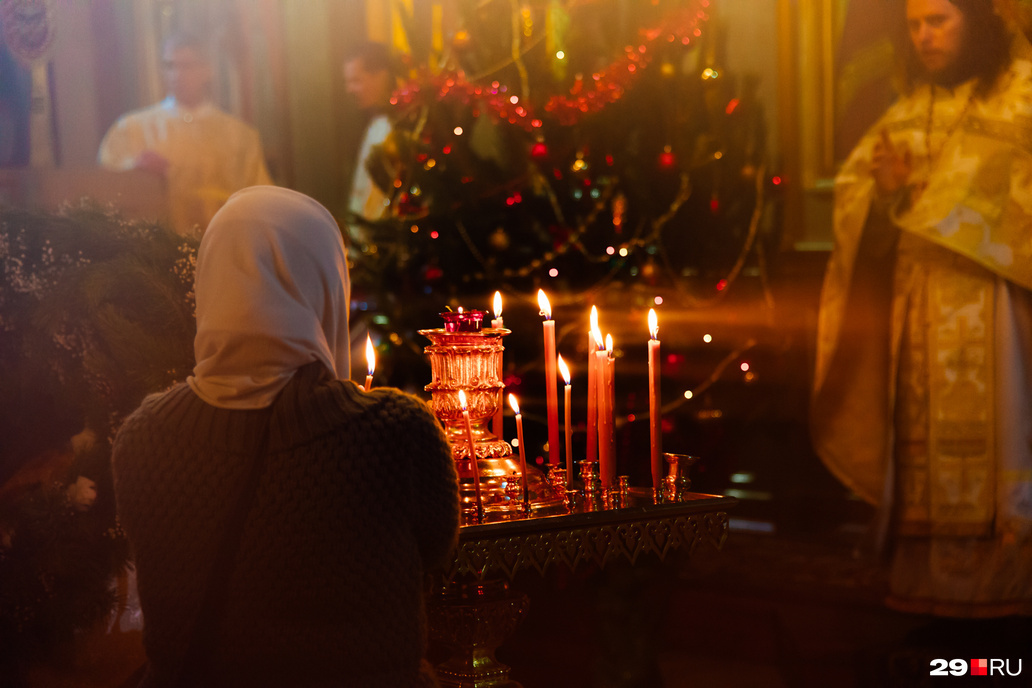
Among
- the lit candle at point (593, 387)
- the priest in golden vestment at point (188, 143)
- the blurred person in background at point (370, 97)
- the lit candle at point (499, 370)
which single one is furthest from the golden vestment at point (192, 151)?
the lit candle at point (593, 387)

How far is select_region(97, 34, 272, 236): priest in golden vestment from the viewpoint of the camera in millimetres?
3230

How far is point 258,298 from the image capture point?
1331 mm

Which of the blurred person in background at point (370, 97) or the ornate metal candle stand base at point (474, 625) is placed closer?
the ornate metal candle stand base at point (474, 625)

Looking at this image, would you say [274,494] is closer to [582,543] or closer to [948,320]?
[582,543]

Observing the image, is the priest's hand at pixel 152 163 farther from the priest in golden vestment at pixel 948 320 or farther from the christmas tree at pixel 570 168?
the priest in golden vestment at pixel 948 320

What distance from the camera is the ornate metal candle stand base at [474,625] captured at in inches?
67.9

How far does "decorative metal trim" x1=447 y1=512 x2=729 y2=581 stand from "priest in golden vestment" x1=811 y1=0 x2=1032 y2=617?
175 centimetres

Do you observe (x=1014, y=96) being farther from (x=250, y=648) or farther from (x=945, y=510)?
(x=250, y=648)

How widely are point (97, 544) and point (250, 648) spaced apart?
1.15 meters

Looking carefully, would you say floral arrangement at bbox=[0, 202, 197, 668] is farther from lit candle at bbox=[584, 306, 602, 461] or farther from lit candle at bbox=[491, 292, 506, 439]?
lit candle at bbox=[584, 306, 602, 461]

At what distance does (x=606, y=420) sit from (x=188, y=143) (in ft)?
7.66

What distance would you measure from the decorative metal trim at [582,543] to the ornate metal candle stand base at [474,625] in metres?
0.15

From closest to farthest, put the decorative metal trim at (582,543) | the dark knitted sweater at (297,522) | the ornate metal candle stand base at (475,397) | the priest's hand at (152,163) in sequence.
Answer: the dark knitted sweater at (297,522)
the decorative metal trim at (582,543)
the ornate metal candle stand base at (475,397)
the priest's hand at (152,163)

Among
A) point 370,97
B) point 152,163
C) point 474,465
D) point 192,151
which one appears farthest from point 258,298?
point 370,97
